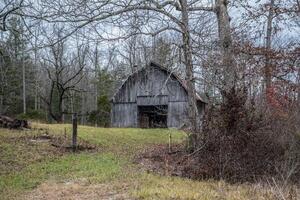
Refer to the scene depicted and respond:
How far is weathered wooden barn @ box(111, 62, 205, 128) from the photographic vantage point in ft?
119

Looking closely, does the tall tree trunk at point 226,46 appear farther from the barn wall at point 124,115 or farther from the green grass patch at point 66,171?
the barn wall at point 124,115

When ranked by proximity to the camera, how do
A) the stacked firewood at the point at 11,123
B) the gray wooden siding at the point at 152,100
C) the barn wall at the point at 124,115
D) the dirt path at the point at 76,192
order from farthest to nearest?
the barn wall at the point at 124,115, the gray wooden siding at the point at 152,100, the stacked firewood at the point at 11,123, the dirt path at the point at 76,192

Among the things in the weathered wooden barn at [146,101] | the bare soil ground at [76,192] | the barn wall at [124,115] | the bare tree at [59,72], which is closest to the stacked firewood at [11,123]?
the bare tree at [59,72]

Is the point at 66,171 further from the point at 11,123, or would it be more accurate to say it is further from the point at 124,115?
the point at 124,115

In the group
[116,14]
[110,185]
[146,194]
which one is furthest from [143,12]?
[146,194]

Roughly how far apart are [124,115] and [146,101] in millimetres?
2453

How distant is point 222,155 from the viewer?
11.2 metres

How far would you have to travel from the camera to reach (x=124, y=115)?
1507 inches

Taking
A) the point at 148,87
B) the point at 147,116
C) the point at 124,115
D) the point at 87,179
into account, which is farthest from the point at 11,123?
the point at 147,116

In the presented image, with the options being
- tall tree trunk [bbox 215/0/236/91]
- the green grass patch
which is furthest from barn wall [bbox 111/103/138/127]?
tall tree trunk [bbox 215/0/236/91]

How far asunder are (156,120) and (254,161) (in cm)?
2958

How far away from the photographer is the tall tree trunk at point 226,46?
1459 cm

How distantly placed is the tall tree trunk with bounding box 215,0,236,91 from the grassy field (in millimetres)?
4372

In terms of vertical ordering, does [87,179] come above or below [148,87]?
below
